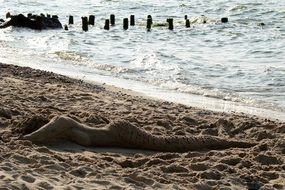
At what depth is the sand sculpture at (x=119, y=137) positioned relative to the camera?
7.17 m

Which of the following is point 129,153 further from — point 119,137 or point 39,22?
point 39,22

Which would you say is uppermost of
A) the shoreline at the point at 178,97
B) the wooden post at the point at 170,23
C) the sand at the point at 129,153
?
the sand at the point at 129,153

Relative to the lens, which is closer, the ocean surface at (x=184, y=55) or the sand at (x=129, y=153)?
the sand at (x=129, y=153)

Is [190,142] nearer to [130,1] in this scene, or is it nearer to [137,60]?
[137,60]

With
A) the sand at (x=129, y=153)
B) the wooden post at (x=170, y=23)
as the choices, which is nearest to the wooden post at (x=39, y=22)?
the wooden post at (x=170, y=23)

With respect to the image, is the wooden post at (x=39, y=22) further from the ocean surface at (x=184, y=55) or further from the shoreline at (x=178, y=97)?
the shoreline at (x=178, y=97)

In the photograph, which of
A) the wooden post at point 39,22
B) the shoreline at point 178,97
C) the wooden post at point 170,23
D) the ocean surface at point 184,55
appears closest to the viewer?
the shoreline at point 178,97

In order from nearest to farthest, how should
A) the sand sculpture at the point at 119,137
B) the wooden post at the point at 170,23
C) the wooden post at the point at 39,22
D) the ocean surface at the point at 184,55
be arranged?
the sand sculpture at the point at 119,137
the ocean surface at the point at 184,55
the wooden post at the point at 39,22
the wooden post at the point at 170,23

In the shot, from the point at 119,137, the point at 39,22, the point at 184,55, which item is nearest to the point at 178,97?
the point at 119,137

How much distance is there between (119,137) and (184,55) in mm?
10821

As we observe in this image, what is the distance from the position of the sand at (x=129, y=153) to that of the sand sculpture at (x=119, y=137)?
0.35 feet

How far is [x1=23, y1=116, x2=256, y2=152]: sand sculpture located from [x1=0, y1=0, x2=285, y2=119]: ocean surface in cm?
350

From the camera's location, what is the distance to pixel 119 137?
731 cm

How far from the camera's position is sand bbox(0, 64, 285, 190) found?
A: 5.75m
